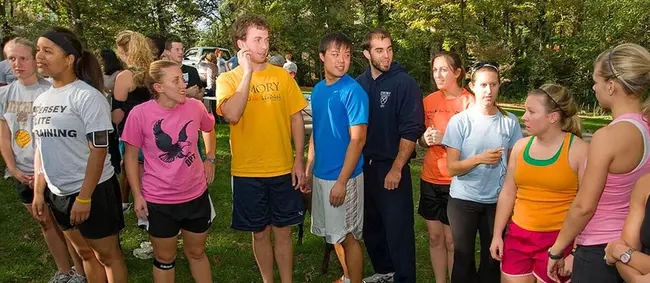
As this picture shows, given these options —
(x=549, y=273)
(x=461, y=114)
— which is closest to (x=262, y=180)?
(x=461, y=114)

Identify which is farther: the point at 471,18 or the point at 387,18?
the point at 387,18

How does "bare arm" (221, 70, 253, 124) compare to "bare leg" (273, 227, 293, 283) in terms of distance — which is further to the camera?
"bare leg" (273, 227, 293, 283)

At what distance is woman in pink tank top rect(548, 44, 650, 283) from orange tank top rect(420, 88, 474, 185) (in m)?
1.29

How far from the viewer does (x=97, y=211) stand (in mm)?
3078

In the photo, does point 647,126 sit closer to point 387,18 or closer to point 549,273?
point 549,273

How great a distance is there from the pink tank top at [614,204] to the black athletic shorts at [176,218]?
2292 mm

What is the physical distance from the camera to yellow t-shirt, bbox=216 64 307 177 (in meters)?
3.33

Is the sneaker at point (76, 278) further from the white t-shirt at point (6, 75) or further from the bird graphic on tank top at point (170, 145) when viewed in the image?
the white t-shirt at point (6, 75)

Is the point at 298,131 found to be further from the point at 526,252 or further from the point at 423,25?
the point at 423,25

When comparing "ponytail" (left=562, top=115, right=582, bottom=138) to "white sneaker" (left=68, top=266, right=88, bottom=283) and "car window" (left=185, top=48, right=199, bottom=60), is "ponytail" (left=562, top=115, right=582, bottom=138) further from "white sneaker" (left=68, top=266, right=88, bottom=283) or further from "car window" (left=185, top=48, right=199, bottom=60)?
"car window" (left=185, top=48, right=199, bottom=60)

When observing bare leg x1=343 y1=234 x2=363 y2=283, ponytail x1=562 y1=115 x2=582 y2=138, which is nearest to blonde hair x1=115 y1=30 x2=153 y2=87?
bare leg x1=343 y1=234 x2=363 y2=283

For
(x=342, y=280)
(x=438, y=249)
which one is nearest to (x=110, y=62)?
(x=342, y=280)

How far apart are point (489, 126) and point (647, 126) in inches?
45.4

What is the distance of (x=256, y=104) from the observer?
3326 millimetres
